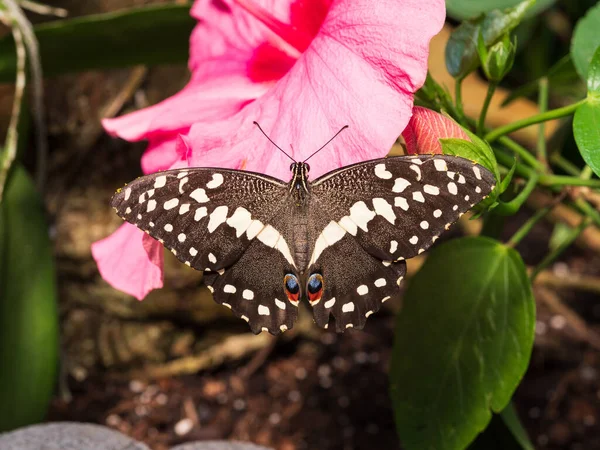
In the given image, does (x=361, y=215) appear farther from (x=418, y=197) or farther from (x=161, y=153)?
(x=161, y=153)

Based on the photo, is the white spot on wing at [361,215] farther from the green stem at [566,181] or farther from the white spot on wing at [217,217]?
the green stem at [566,181]

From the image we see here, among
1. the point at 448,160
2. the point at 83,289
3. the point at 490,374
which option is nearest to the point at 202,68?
the point at 448,160

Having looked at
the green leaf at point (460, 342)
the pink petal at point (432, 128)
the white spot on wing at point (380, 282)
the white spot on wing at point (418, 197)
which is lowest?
the green leaf at point (460, 342)

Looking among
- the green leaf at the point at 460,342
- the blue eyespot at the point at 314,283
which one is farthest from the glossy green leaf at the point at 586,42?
the blue eyespot at the point at 314,283

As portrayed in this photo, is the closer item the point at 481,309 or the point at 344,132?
the point at 344,132

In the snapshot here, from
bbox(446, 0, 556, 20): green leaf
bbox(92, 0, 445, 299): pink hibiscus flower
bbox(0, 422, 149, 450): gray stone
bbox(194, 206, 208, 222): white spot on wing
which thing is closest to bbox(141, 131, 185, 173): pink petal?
bbox(92, 0, 445, 299): pink hibiscus flower

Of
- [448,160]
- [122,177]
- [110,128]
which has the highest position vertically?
[448,160]

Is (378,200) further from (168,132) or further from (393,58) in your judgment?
(168,132)

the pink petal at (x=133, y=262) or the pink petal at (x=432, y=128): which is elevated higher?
the pink petal at (x=432, y=128)

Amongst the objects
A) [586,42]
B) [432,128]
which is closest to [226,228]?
[432,128]
